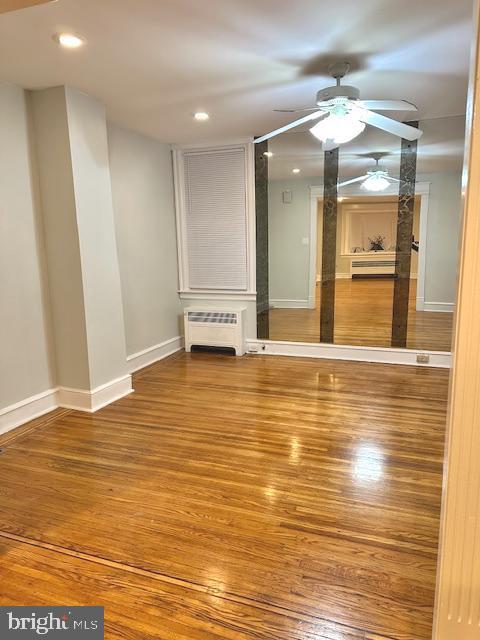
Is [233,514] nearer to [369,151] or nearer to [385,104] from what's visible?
[385,104]

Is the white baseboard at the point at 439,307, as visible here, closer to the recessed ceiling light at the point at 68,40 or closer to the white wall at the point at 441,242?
the white wall at the point at 441,242

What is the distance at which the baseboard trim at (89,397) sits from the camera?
3568 mm

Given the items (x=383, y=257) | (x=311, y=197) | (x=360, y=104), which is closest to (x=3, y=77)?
(x=360, y=104)

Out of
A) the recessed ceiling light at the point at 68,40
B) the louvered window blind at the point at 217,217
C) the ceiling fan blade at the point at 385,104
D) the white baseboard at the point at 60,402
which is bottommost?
the white baseboard at the point at 60,402

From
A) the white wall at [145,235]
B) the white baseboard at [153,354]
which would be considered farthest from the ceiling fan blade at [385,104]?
the white baseboard at [153,354]

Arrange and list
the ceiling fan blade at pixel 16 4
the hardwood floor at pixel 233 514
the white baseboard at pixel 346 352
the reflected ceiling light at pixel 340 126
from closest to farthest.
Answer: the ceiling fan blade at pixel 16 4 < the hardwood floor at pixel 233 514 < the reflected ceiling light at pixel 340 126 < the white baseboard at pixel 346 352

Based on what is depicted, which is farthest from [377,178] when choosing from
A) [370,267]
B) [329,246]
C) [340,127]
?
[340,127]

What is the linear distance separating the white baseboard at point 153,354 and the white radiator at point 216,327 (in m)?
0.19

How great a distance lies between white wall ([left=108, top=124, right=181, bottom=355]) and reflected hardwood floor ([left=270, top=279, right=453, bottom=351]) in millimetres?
1409

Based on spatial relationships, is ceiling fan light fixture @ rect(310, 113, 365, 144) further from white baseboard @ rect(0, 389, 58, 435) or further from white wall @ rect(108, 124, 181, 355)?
white baseboard @ rect(0, 389, 58, 435)

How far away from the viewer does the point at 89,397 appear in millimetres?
3553

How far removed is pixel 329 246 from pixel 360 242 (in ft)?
1.36

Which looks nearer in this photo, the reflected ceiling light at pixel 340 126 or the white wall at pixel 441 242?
the reflected ceiling light at pixel 340 126

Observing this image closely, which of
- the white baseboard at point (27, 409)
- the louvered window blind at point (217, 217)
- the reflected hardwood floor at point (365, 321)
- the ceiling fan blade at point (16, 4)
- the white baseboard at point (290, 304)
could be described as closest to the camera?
the ceiling fan blade at point (16, 4)
